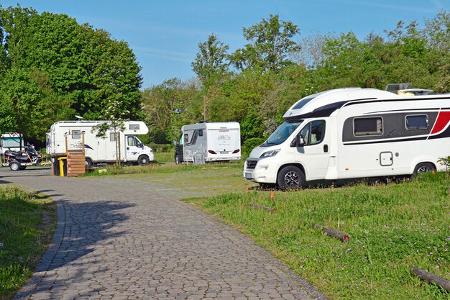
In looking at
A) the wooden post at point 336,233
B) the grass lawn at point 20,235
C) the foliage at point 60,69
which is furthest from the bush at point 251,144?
the wooden post at point 336,233

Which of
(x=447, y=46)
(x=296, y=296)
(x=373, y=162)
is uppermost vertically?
(x=447, y=46)

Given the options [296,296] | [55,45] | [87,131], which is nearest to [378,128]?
[296,296]

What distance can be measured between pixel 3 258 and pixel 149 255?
1.98 metres

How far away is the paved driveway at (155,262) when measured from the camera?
6.34m

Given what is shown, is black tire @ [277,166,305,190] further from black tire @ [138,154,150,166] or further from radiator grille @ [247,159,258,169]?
black tire @ [138,154,150,166]

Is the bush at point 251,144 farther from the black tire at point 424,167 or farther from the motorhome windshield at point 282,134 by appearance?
the black tire at point 424,167

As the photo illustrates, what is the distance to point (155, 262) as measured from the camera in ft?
25.8

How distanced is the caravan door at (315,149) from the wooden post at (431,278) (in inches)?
439

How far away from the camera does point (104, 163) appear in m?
38.0

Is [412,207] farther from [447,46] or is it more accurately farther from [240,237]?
[447,46]

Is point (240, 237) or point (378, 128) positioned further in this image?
point (378, 128)

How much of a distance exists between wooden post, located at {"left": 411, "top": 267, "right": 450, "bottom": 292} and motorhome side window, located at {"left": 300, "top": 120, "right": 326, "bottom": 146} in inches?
444

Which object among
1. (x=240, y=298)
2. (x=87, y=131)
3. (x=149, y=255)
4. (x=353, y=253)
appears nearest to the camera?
(x=240, y=298)

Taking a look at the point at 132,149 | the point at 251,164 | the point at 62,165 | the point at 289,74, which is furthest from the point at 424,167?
the point at 289,74
